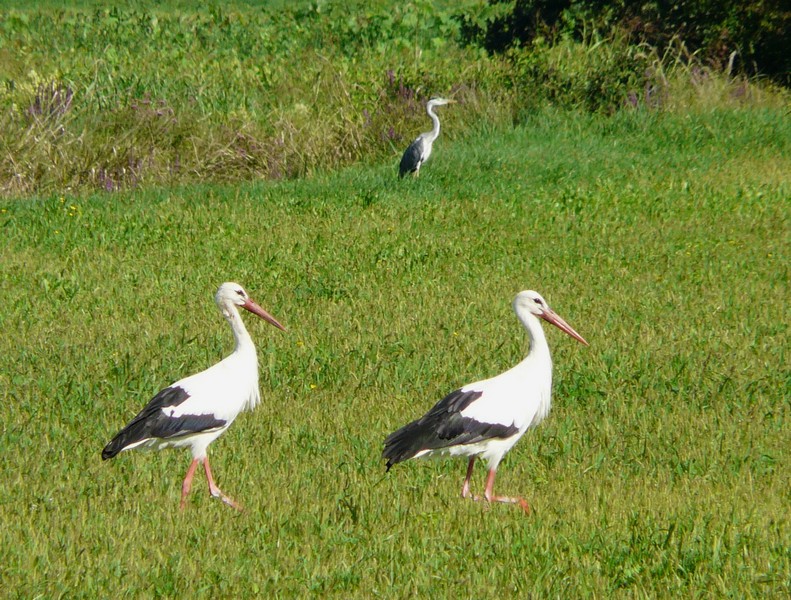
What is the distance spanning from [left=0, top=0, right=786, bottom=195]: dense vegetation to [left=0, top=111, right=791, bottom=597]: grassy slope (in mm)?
1482

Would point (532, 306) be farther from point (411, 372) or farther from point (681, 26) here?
point (681, 26)

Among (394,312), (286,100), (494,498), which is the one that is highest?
(494,498)

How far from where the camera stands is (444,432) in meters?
5.89

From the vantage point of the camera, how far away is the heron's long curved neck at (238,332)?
6684 millimetres

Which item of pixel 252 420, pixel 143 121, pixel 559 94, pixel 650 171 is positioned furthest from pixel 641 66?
pixel 252 420

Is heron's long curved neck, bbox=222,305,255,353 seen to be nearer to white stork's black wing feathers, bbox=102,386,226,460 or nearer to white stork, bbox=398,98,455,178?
white stork's black wing feathers, bbox=102,386,226,460

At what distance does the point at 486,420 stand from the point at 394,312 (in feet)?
12.2

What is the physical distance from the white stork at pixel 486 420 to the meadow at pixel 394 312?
294 millimetres

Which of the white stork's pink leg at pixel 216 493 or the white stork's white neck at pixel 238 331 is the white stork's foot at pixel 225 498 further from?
the white stork's white neck at pixel 238 331

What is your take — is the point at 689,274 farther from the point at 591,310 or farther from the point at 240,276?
the point at 240,276

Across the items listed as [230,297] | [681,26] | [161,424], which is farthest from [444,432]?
[681,26]

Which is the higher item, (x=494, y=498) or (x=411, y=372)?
(x=494, y=498)

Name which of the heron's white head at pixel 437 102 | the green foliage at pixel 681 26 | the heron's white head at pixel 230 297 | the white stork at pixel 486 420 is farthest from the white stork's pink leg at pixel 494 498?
the green foliage at pixel 681 26

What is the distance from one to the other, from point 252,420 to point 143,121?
32.9 ft
